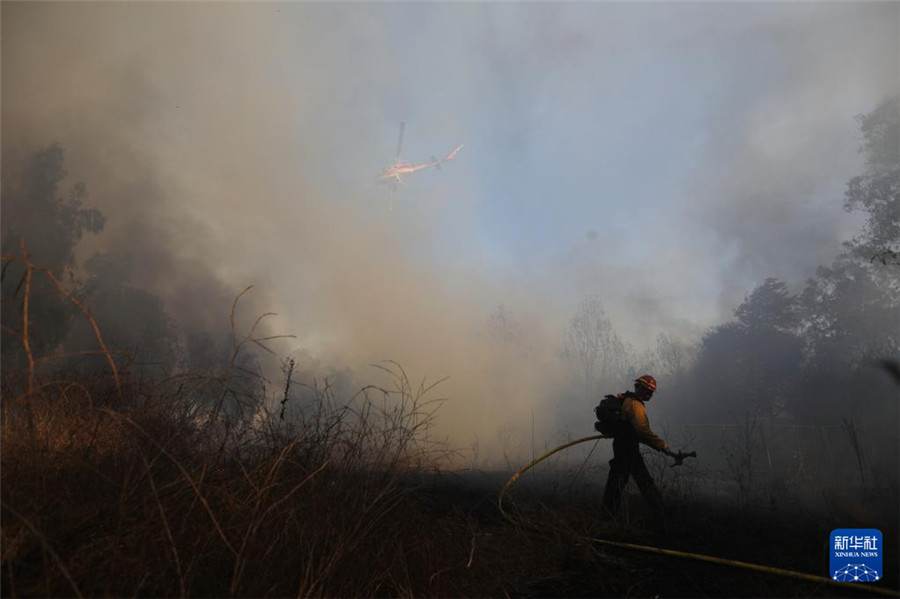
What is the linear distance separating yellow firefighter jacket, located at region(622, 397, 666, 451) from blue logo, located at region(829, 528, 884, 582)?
2236 mm

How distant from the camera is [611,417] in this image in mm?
6707

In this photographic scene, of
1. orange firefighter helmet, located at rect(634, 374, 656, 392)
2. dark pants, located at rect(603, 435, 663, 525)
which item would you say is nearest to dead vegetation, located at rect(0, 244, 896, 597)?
dark pants, located at rect(603, 435, 663, 525)

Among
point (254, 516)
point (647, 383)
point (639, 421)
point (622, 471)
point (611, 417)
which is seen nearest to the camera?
point (254, 516)

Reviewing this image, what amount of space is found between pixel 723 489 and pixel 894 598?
13334 mm

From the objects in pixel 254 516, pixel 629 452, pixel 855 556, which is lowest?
pixel 855 556

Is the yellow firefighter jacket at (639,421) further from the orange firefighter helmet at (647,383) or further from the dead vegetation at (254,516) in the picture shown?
the dead vegetation at (254,516)

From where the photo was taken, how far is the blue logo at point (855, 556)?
378cm

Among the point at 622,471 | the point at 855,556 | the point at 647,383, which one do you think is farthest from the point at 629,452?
the point at 855,556

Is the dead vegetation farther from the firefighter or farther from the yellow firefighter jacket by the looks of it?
the yellow firefighter jacket

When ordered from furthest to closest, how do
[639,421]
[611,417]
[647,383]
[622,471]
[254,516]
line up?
1. [647,383]
2. [611,417]
3. [639,421]
4. [622,471]
5. [254,516]

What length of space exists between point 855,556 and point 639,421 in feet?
8.83

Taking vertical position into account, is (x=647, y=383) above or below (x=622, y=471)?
above

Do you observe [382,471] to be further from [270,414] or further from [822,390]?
[822,390]

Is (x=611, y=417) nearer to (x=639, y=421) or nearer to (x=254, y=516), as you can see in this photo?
(x=639, y=421)
